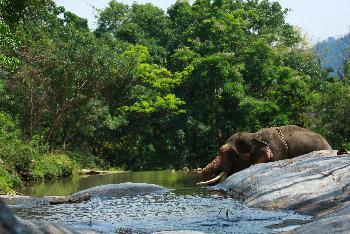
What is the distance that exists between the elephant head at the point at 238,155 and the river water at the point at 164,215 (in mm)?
3369

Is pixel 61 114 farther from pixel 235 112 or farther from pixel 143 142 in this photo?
pixel 235 112

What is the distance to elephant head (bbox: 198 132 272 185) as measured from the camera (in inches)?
592

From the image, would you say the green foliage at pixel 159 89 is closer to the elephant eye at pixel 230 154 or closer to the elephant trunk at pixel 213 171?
the elephant trunk at pixel 213 171

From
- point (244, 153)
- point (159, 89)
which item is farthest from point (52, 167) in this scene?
point (159, 89)

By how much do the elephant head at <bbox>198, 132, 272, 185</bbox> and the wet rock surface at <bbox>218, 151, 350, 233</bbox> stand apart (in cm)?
269

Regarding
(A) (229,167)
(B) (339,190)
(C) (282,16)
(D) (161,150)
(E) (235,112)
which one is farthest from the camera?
(C) (282,16)

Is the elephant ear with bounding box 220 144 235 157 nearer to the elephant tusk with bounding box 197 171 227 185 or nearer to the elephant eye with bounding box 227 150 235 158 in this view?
the elephant eye with bounding box 227 150 235 158

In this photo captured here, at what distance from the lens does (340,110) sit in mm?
29062

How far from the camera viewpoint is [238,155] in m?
15.2

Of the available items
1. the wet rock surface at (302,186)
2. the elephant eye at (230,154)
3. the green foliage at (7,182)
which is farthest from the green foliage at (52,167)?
the wet rock surface at (302,186)

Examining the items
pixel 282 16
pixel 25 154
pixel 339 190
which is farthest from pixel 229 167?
pixel 282 16

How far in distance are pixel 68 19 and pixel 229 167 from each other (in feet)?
81.2

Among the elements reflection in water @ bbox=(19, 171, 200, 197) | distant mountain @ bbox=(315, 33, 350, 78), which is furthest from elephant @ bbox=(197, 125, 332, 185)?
distant mountain @ bbox=(315, 33, 350, 78)

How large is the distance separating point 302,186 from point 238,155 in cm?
651
